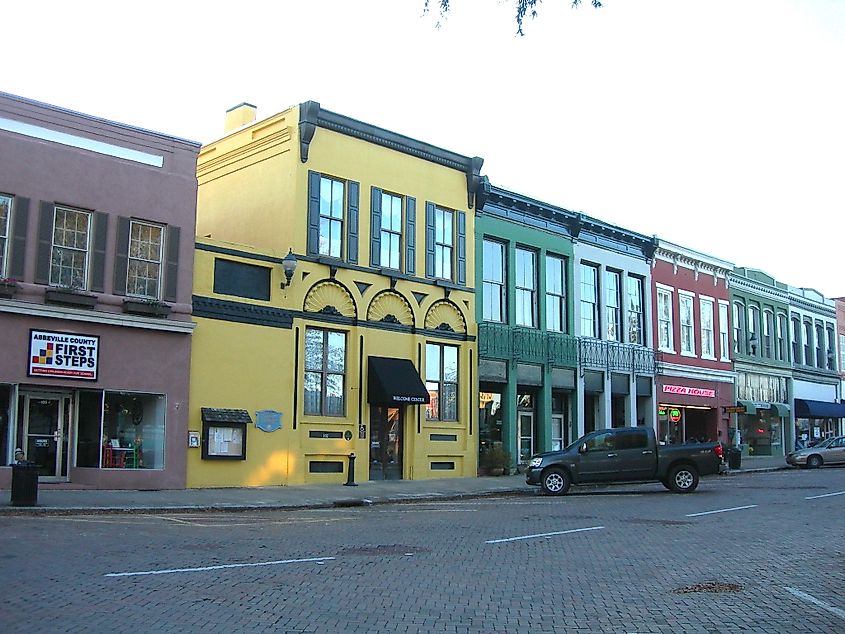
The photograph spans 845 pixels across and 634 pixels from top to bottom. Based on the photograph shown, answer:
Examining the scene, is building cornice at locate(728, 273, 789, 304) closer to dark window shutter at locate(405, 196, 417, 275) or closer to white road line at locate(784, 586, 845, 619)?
dark window shutter at locate(405, 196, 417, 275)

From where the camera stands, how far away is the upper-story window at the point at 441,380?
2912 cm

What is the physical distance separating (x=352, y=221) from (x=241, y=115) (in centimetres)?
604

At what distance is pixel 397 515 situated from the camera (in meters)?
18.8

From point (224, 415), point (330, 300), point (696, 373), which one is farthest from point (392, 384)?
point (696, 373)

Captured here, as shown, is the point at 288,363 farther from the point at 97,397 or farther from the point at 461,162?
the point at 461,162

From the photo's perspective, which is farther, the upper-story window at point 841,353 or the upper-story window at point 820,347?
the upper-story window at point 841,353

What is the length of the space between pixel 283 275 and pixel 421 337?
211 inches

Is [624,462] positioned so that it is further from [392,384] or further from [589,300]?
[589,300]

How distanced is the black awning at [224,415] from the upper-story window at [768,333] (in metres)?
32.4

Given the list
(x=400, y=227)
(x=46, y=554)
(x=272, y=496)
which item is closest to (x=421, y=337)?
(x=400, y=227)

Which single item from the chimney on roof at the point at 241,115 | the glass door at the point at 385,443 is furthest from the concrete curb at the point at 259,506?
the chimney on roof at the point at 241,115

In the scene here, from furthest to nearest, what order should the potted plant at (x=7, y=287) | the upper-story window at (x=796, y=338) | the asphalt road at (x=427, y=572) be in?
1. the upper-story window at (x=796, y=338)
2. the potted plant at (x=7, y=287)
3. the asphalt road at (x=427, y=572)

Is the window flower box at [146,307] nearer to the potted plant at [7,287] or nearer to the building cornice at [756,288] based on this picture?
the potted plant at [7,287]

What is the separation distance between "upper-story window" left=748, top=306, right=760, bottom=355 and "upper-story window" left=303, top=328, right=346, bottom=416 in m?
26.7
